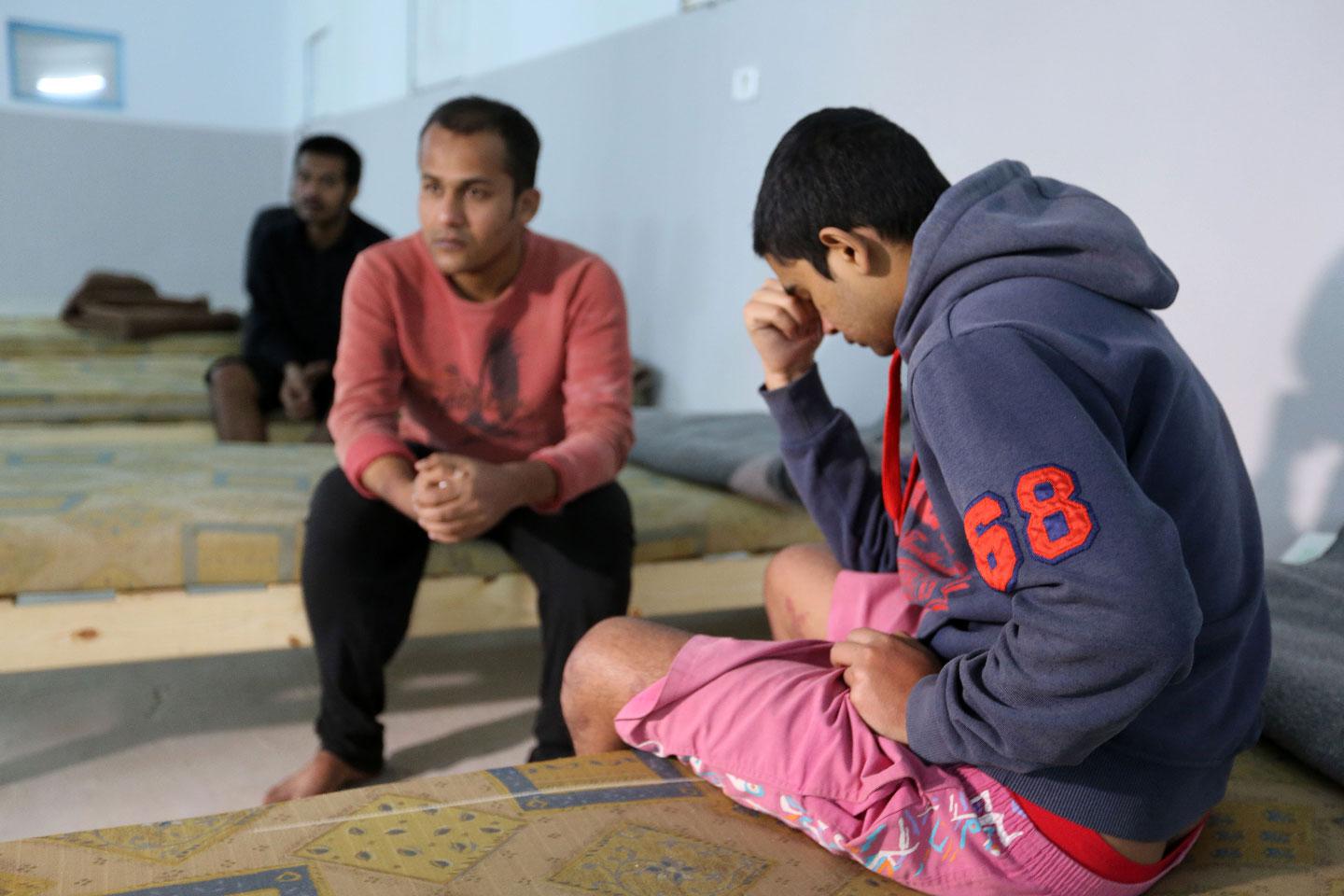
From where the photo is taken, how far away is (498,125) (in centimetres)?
170

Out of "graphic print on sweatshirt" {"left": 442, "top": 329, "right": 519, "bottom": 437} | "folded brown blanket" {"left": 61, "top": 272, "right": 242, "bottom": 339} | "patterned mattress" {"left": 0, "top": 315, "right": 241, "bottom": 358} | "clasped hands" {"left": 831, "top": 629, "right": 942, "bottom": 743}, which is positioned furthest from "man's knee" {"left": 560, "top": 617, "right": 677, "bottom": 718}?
"folded brown blanket" {"left": 61, "top": 272, "right": 242, "bottom": 339}

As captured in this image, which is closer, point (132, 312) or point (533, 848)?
point (533, 848)

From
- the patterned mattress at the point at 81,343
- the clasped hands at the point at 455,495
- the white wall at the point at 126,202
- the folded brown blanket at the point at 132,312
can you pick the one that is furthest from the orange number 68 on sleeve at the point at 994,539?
the white wall at the point at 126,202

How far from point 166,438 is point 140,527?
47.4 inches

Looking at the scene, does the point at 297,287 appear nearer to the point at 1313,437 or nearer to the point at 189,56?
the point at 1313,437

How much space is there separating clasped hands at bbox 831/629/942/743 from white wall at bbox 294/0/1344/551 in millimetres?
957

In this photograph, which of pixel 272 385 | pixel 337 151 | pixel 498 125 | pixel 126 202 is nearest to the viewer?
pixel 498 125

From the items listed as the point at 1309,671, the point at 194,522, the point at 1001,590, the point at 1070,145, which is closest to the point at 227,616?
the point at 194,522

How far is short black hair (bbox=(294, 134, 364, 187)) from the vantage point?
3.03 metres

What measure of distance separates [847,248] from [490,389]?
88 centimetres

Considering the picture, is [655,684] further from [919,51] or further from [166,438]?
[166,438]

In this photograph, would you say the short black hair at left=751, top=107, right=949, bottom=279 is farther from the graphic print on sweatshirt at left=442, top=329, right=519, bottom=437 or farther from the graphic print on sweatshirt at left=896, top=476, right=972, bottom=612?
the graphic print on sweatshirt at left=442, top=329, right=519, bottom=437

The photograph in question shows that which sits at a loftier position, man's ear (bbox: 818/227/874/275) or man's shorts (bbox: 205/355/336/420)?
man's ear (bbox: 818/227/874/275)

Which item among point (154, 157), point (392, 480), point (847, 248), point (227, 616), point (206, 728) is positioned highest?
point (154, 157)
